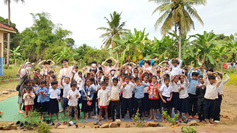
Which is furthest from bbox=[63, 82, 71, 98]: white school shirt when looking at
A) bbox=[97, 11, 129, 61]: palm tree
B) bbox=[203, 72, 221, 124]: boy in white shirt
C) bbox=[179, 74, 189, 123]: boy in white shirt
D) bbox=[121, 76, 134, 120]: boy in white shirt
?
bbox=[97, 11, 129, 61]: palm tree

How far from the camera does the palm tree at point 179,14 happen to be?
12.7 metres

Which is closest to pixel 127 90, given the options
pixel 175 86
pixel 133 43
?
pixel 175 86

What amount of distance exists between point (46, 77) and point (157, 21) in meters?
10.3

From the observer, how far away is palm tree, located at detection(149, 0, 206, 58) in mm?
12664

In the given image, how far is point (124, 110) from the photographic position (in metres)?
5.30

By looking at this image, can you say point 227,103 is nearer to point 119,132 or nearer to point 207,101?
point 207,101

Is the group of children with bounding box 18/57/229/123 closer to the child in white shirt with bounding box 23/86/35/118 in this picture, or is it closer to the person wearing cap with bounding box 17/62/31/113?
the child in white shirt with bounding box 23/86/35/118

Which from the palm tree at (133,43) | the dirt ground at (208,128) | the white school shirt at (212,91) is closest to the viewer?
the dirt ground at (208,128)

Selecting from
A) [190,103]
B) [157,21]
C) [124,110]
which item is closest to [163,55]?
[157,21]

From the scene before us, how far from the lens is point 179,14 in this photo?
12812 mm

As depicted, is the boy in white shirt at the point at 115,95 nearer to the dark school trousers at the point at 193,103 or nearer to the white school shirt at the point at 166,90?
the white school shirt at the point at 166,90

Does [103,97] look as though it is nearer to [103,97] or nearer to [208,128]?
[103,97]

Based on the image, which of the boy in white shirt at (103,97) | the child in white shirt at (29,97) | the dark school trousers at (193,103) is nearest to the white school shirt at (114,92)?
the boy in white shirt at (103,97)

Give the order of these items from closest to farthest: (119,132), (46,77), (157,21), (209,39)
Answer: (119,132) → (46,77) → (209,39) → (157,21)
